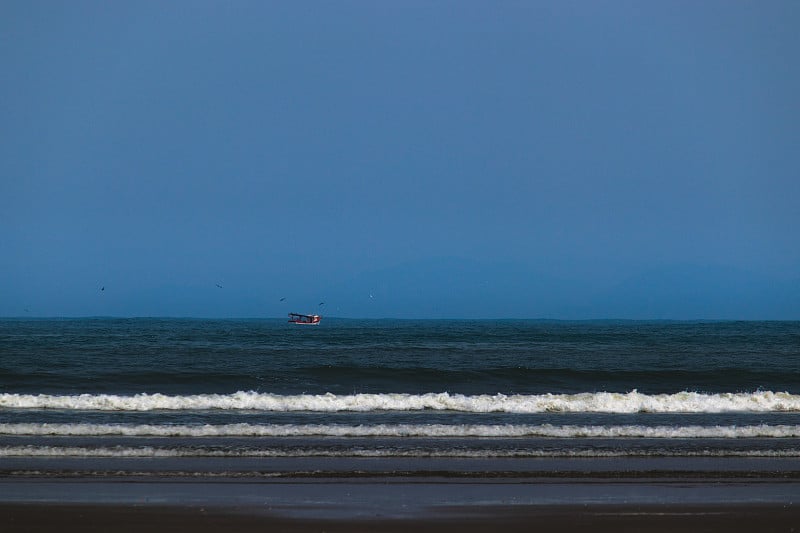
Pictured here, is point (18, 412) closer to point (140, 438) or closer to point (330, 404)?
point (140, 438)

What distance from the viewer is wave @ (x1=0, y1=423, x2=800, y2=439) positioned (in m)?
15.6

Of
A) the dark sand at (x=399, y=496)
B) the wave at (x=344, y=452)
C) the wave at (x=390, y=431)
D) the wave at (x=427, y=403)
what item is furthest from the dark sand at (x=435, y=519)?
the wave at (x=427, y=403)

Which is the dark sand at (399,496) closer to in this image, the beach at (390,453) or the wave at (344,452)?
the beach at (390,453)

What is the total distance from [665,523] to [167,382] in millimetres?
20572

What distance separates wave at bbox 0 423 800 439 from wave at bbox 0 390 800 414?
12.6 feet

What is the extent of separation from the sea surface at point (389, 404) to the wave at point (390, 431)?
4 cm

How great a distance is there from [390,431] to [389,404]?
5.17 m

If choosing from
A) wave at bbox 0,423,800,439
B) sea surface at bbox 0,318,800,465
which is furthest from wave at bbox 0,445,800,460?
wave at bbox 0,423,800,439

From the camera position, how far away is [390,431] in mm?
15891

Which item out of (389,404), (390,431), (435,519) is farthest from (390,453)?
(389,404)

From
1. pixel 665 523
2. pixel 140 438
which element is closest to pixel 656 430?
pixel 665 523

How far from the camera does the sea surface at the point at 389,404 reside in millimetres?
14344

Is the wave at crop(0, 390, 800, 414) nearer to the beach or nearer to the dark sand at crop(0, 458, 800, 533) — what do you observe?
the beach

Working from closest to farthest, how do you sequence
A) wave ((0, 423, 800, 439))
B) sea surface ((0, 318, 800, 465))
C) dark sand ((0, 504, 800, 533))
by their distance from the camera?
1. dark sand ((0, 504, 800, 533))
2. sea surface ((0, 318, 800, 465))
3. wave ((0, 423, 800, 439))
